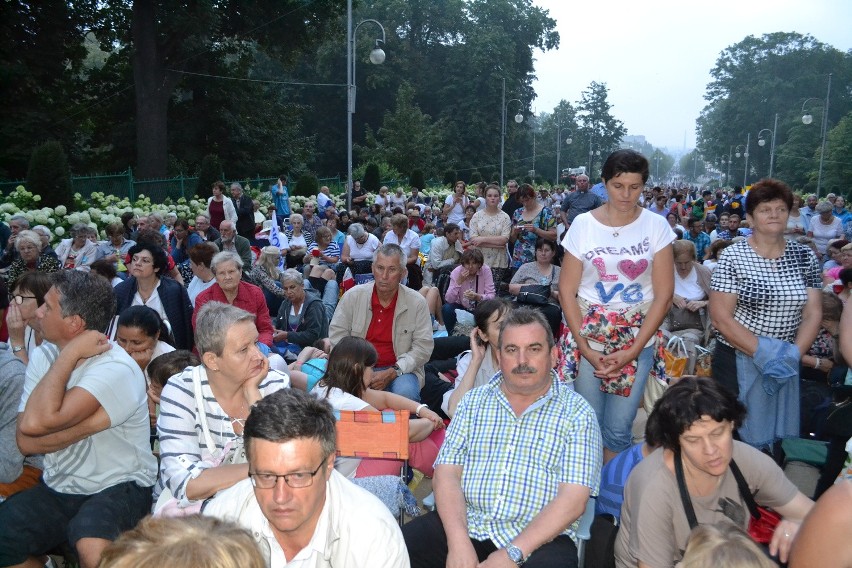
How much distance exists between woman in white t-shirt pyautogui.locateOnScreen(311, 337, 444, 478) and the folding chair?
1.05ft

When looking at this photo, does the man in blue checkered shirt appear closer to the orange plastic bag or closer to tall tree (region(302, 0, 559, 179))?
the orange plastic bag

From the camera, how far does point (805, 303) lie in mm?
4137

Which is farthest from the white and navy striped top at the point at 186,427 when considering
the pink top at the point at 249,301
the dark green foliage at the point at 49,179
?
the dark green foliage at the point at 49,179

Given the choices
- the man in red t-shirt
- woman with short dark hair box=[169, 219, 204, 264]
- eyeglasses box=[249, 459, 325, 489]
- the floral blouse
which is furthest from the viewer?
woman with short dark hair box=[169, 219, 204, 264]

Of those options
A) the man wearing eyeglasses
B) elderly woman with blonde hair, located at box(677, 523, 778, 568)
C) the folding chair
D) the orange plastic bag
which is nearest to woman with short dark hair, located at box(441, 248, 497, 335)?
the orange plastic bag

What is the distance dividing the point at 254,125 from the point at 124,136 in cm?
574

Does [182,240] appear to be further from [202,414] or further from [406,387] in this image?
[202,414]

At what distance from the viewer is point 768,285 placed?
162 inches

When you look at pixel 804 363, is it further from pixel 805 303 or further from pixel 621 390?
pixel 621 390

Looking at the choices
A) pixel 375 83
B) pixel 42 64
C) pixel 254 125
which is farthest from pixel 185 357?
pixel 375 83

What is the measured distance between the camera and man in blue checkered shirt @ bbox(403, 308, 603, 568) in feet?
10.5

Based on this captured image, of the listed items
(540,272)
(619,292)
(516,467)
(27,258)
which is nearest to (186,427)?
(516,467)

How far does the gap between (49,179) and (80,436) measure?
13432 mm

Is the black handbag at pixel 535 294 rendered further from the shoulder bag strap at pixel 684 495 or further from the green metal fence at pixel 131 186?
the green metal fence at pixel 131 186
